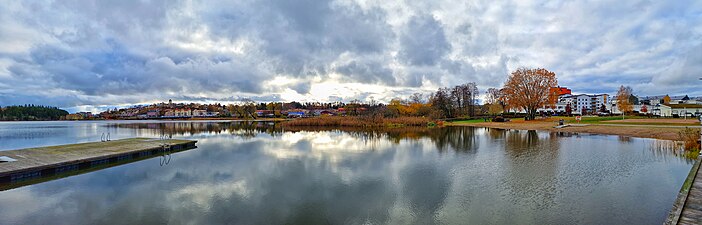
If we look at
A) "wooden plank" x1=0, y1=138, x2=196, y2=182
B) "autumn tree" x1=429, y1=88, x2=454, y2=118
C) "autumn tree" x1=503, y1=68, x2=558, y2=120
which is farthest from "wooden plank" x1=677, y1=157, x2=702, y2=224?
"autumn tree" x1=429, y1=88, x2=454, y2=118

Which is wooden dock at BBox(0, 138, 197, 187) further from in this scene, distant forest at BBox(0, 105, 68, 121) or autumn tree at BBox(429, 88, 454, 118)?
distant forest at BBox(0, 105, 68, 121)

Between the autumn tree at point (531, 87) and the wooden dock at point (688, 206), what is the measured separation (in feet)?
132

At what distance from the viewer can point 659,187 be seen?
9594 millimetres

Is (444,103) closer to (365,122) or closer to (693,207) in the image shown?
(365,122)

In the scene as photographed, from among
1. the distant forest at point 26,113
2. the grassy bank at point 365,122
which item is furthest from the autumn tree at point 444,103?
the distant forest at point 26,113

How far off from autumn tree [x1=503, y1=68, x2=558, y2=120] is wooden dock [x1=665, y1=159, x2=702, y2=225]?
132 ft

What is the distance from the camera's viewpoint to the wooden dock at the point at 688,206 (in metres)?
5.84

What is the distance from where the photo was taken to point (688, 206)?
6.62 metres

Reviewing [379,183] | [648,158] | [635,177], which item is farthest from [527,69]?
[379,183]

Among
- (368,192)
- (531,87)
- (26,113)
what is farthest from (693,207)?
(26,113)

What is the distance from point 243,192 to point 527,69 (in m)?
47.2

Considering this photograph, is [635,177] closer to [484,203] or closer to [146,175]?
[484,203]

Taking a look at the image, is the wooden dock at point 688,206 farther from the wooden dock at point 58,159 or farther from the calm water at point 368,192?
the wooden dock at point 58,159

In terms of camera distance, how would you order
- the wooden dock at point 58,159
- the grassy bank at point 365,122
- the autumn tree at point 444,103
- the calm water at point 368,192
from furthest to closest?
the autumn tree at point 444,103 < the grassy bank at point 365,122 < the wooden dock at point 58,159 < the calm water at point 368,192
